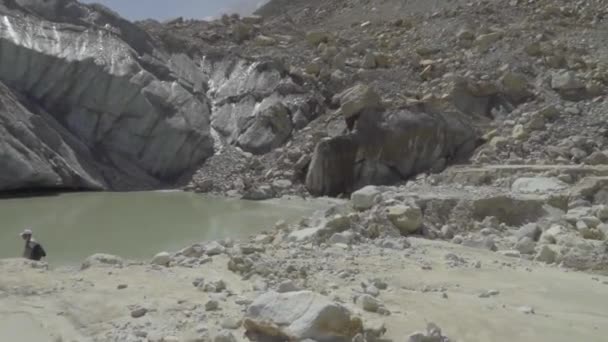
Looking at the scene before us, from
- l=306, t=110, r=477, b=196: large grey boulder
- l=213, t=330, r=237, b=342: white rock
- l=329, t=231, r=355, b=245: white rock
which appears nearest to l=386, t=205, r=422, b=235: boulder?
l=329, t=231, r=355, b=245: white rock

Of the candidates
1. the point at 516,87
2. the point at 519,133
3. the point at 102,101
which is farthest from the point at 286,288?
the point at 102,101

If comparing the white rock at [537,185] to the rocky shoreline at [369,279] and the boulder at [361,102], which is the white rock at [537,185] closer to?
the rocky shoreline at [369,279]

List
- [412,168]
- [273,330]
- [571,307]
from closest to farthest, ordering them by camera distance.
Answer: [273,330], [571,307], [412,168]

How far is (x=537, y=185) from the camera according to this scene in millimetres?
11867

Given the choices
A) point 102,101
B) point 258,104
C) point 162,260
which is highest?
point 102,101

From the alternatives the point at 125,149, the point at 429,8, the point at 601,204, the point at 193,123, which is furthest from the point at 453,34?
the point at 601,204

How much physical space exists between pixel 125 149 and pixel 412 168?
7881 mm

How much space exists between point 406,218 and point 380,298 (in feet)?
12.2

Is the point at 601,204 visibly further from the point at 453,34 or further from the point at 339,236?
the point at 453,34

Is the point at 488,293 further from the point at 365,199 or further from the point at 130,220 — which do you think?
the point at 130,220

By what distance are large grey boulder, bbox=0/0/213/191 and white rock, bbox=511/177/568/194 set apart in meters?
9.53

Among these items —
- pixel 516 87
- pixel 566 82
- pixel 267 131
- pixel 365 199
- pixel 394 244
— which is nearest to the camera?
pixel 394 244

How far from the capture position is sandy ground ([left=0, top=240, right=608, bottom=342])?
533 cm

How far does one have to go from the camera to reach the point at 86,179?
17672 millimetres
